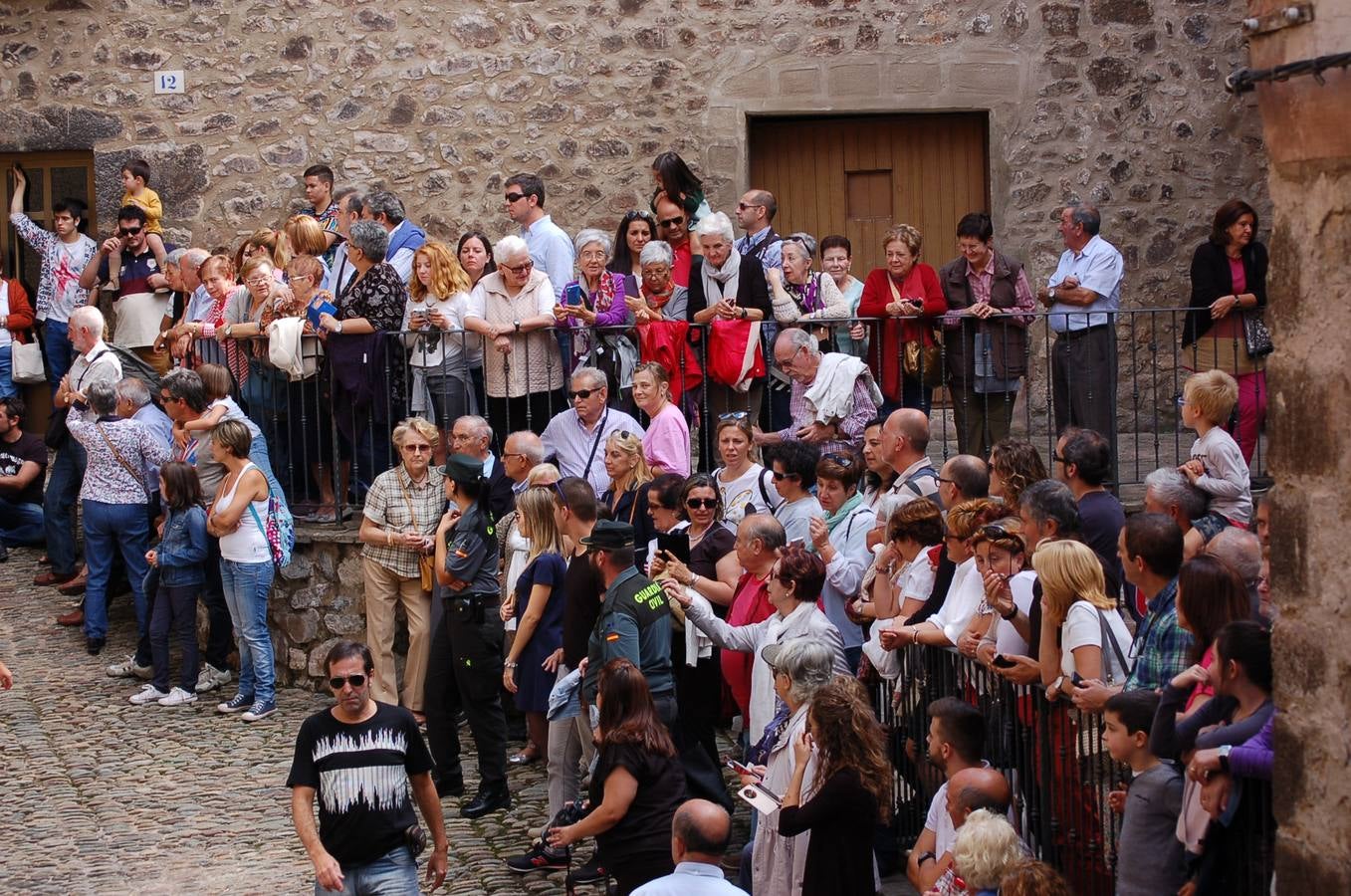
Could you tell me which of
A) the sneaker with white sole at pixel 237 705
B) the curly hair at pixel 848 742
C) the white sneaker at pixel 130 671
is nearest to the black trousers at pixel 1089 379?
the curly hair at pixel 848 742

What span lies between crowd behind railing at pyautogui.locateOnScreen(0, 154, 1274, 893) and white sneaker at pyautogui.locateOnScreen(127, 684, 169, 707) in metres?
0.01

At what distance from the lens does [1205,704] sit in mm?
5199

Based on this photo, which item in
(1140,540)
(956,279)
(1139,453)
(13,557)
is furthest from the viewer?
(13,557)

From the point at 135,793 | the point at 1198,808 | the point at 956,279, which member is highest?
the point at 956,279

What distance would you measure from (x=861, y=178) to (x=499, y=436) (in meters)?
4.21

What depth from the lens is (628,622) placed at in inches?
296

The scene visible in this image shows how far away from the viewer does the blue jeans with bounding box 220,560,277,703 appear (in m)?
9.91

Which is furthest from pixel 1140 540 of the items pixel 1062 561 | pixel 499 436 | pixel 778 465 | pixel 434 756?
pixel 499 436

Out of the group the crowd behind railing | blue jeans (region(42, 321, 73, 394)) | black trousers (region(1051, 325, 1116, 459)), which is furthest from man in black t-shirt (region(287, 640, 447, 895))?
blue jeans (region(42, 321, 73, 394))

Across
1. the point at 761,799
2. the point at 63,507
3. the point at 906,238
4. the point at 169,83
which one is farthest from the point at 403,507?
the point at 169,83

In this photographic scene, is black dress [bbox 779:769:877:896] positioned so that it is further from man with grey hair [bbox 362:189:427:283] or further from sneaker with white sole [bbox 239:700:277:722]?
man with grey hair [bbox 362:189:427:283]

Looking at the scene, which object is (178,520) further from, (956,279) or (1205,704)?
(1205,704)

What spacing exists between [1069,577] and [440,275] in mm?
4979

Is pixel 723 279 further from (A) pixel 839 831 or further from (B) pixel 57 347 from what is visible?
(B) pixel 57 347
